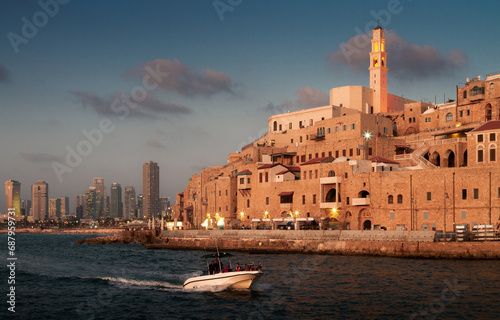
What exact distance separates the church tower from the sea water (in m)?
56.7

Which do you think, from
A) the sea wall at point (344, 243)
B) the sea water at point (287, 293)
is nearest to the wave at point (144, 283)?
the sea water at point (287, 293)

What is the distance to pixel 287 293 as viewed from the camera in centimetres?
3797

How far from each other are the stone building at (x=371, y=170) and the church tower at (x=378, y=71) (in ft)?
0.72

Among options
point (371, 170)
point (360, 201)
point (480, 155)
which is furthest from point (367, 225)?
point (480, 155)

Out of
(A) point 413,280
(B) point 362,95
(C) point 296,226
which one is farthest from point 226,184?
(A) point 413,280

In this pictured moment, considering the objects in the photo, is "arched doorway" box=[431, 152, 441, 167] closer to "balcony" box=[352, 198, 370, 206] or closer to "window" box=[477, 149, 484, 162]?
"window" box=[477, 149, 484, 162]

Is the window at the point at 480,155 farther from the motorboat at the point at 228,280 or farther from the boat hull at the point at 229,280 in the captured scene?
the boat hull at the point at 229,280

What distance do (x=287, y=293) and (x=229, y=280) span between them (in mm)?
4260

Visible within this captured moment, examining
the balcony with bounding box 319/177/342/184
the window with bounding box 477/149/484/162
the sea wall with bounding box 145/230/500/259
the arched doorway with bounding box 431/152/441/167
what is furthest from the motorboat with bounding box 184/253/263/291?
the arched doorway with bounding box 431/152/441/167

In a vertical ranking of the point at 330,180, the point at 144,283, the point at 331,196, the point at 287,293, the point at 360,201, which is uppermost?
the point at 330,180

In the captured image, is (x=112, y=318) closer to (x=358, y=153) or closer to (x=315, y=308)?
(x=315, y=308)

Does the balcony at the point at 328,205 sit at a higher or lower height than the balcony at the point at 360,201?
lower

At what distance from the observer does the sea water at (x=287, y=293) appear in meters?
32.3

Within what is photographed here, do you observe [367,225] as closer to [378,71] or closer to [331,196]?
[331,196]
